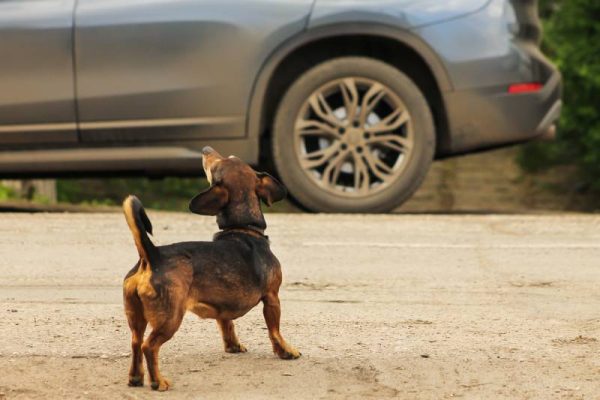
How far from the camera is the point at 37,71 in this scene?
28.9 ft

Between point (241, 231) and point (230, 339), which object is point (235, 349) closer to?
point (230, 339)

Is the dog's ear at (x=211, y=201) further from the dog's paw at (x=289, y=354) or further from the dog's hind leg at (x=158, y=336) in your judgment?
the dog's paw at (x=289, y=354)

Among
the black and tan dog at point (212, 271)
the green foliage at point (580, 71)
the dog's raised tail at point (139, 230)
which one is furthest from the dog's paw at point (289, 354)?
the green foliage at point (580, 71)

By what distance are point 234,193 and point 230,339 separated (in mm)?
583

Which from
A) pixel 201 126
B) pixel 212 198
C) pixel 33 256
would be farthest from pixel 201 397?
pixel 201 126

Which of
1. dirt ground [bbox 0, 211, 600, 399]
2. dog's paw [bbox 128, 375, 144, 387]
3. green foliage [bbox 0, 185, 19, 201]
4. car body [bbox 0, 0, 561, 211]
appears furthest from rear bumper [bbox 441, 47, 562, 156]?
green foliage [bbox 0, 185, 19, 201]

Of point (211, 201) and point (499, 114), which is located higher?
point (211, 201)

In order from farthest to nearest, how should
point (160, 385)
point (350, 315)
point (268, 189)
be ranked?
point (350, 315) < point (268, 189) < point (160, 385)

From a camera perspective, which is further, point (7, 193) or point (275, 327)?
point (7, 193)

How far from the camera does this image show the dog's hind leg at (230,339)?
15.9 ft

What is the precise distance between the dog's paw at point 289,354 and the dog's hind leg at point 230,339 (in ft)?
0.59

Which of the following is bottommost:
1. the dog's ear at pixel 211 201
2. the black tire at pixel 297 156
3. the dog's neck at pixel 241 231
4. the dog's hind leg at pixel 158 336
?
the black tire at pixel 297 156

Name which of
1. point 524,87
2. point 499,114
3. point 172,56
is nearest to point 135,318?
point 172,56

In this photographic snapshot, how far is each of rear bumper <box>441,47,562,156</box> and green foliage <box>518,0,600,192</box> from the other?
301 inches
